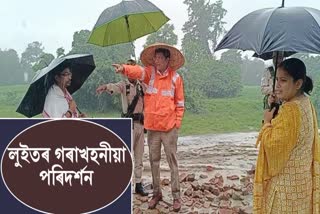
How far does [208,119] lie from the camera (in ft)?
32.3

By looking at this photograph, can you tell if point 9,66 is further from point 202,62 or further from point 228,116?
point 228,116

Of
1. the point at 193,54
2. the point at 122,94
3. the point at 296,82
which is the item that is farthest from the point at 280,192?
the point at 193,54

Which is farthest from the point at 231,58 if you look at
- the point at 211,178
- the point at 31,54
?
Answer: the point at 211,178

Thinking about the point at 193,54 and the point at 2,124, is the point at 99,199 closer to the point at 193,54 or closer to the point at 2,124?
the point at 2,124

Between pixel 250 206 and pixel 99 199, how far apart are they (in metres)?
2.61

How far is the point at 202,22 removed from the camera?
382 inches

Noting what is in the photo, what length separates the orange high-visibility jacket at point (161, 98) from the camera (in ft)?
11.3

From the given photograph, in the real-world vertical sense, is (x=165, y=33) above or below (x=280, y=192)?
above

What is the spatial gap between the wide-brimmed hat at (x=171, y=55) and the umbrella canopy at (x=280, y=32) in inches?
39.3

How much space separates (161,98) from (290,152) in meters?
1.50

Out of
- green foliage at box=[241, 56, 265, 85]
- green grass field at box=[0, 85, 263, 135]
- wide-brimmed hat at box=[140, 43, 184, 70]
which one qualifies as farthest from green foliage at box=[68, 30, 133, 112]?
green foliage at box=[241, 56, 265, 85]

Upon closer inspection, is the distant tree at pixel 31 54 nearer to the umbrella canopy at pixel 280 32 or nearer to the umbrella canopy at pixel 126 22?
the umbrella canopy at pixel 126 22

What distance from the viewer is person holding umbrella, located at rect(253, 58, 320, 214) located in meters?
2.10

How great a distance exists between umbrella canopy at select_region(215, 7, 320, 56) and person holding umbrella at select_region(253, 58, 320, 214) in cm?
12
